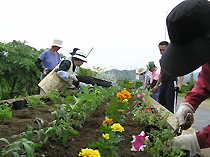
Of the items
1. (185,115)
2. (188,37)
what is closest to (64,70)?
(185,115)

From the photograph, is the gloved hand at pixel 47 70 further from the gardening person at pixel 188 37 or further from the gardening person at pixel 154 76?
the gardening person at pixel 188 37

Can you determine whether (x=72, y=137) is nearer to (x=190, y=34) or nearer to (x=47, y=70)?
(x=190, y=34)

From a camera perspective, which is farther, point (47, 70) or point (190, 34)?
point (47, 70)

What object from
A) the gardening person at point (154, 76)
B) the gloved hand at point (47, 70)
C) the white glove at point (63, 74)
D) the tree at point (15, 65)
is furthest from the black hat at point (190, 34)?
the tree at point (15, 65)

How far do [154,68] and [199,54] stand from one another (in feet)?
14.5

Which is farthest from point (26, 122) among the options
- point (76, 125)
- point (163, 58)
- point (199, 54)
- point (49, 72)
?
point (49, 72)

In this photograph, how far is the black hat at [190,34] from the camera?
1333mm

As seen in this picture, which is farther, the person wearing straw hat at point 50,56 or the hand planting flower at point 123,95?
the person wearing straw hat at point 50,56

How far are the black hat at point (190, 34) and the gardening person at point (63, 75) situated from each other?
11.0 feet

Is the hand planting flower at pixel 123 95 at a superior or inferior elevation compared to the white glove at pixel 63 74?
inferior

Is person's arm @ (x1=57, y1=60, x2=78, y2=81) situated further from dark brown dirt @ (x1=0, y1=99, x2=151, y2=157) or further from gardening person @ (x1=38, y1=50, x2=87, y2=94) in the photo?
dark brown dirt @ (x1=0, y1=99, x2=151, y2=157)

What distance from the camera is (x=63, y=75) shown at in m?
4.55

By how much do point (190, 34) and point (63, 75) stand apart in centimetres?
346

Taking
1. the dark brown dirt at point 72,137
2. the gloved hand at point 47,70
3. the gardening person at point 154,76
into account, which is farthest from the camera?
the gardening person at point 154,76
